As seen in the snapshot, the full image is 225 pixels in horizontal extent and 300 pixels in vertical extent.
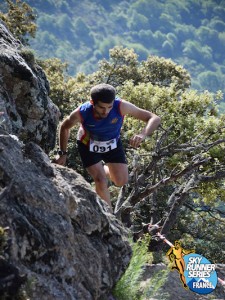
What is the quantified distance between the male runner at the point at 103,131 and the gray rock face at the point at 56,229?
50.1 inches

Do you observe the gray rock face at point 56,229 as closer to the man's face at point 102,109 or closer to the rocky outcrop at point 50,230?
the rocky outcrop at point 50,230

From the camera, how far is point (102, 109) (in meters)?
7.03

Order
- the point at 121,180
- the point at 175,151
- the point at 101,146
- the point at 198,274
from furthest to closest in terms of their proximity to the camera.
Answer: the point at 175,151 < the point at 121,180 < the point at 101,146 < the point at 198,274

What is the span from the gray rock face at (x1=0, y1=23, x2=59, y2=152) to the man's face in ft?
3.11

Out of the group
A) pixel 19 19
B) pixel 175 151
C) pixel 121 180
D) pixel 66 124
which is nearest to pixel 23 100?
pixel 66 124

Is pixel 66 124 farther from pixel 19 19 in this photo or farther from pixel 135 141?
pixel 19 19

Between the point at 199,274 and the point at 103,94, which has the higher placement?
the point at 103,94

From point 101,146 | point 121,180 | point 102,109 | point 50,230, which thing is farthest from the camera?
point 121,180

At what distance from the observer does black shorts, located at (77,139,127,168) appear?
7.88 meters

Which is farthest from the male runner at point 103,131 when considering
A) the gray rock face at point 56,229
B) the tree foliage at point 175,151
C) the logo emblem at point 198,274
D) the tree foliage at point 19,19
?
the tree foliage at point 19,19

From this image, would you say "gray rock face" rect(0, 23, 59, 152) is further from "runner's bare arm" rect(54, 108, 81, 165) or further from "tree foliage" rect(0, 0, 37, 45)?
"tree foliage" rect(0, 0, 37, 45)

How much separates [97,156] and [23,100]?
1.59 meters

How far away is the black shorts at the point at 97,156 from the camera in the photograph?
7875mm

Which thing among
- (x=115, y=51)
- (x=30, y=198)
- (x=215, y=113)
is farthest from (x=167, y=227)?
(x=115, y=51)
